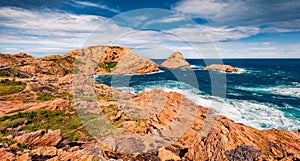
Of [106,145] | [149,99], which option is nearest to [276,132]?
[106,145]

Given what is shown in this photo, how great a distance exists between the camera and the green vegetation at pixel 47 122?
49.7 ft

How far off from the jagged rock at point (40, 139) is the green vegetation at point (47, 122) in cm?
118

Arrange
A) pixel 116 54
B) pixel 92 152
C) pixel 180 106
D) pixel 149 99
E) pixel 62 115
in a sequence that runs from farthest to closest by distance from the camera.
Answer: pixel 116 54 < pixel 149 99 < pixel 180 106 < pixel 62 115 < pixel 92 152

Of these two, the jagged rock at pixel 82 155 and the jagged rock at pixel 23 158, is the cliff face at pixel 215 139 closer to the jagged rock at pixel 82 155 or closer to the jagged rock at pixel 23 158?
the jagged rock at pixel 82 155

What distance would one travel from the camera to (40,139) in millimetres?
12719

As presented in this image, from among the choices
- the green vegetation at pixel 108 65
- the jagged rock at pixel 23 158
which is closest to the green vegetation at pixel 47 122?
the jagged rock at pixel 23 158

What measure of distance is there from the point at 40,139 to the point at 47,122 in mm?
4716

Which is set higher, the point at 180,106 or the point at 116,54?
the point at 116,54

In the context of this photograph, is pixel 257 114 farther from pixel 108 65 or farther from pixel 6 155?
pixel 108 65

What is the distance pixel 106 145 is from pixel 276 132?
39.2ft

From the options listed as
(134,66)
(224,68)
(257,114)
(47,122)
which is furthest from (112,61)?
(47,122)

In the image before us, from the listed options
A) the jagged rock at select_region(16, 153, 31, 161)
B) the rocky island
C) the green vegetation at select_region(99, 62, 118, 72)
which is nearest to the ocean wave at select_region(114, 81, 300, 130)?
the rocky island

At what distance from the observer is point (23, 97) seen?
2231cm

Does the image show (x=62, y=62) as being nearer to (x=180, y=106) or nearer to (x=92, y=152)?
(x=180, y=106)
